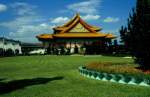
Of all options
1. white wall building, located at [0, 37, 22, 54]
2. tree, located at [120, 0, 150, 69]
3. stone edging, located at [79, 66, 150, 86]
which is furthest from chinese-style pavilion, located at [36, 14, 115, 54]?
stone edging, located at [79, 66, 150, 86]

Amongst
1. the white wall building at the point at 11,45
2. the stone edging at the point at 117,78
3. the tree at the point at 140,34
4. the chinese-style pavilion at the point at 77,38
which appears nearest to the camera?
the stone edging at the point at 117,78

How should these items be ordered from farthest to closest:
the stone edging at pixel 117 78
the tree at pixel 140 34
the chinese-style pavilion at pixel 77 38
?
the chinese-style pavilion at pixel 77 38 → the tree at pixel 140 34 → the stone edging at pixel 117 78

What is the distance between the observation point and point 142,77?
14.7 metres

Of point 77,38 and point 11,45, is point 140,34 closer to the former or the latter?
point 77,38

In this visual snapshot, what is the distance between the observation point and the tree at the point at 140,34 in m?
17.9

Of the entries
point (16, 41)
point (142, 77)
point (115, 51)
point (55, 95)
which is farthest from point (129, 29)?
point (16, 41)

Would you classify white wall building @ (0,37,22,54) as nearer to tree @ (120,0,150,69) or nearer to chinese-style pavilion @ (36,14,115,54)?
chinese-style pavilion @ (36,14,115,54)

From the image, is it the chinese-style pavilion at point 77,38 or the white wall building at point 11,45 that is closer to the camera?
the chinese-style pavilion at point 77,38

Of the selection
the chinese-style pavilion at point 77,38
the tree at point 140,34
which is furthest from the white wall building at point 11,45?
the tree at point 140,34

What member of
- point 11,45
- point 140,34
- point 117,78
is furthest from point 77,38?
point 117,78

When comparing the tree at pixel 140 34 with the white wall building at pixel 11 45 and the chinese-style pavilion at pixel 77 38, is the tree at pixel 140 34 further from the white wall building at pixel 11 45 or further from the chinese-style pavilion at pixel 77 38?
the white wall building at pixel 11 45

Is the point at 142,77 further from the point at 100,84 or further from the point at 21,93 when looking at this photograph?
the point at 21,93

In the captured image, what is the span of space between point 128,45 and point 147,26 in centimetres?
188

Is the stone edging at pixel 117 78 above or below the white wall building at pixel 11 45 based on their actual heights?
below
